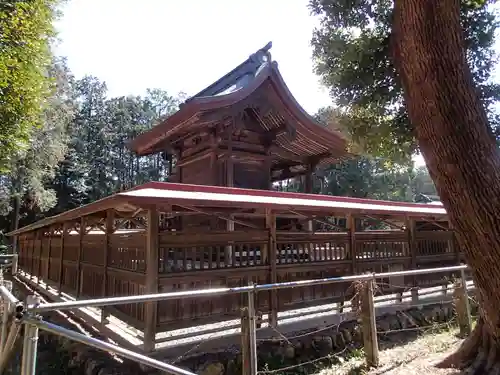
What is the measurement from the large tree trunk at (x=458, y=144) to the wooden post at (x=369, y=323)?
0.86m

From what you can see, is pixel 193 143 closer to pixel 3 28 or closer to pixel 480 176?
pixel 3 28

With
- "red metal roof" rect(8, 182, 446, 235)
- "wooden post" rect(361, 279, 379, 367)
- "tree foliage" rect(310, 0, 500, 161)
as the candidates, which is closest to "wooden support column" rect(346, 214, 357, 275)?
"red metal roof" rect(8, 182, 446, 235)

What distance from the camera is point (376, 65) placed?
546cm

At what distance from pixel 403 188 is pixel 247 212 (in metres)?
26.7

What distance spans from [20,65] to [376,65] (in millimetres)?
7333

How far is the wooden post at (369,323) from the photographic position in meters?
4.24

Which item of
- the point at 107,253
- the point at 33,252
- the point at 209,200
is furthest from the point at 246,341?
the point at 33,252

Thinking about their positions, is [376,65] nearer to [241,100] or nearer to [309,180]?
[241,100]

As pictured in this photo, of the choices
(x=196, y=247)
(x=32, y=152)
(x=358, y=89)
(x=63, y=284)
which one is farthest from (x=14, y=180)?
(x=358, y=89)

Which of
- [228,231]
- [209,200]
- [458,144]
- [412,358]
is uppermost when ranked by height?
[458,144]

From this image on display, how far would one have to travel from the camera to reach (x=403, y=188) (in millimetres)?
30656

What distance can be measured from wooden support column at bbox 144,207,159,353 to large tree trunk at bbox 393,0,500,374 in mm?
3562

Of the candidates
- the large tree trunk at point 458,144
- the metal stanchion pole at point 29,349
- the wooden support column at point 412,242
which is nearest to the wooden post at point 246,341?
the metal stanchion pole at point 29,349

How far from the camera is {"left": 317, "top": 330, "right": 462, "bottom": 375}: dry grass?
13.4ft
